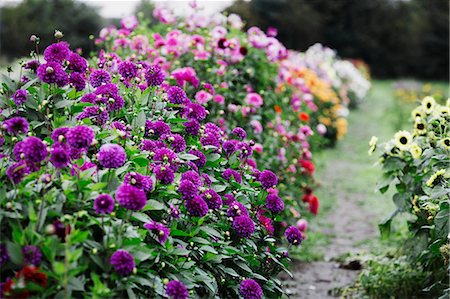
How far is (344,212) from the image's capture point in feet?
20.5

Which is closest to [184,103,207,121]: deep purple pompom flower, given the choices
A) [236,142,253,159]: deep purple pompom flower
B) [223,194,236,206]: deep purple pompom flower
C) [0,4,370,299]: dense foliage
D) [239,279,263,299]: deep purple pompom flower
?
[0,4,370,299]: dense foliage

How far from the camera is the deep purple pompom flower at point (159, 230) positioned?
202 centimetres

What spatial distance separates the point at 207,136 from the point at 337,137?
773 centimetres

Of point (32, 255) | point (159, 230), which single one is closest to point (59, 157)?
point (32, 255)

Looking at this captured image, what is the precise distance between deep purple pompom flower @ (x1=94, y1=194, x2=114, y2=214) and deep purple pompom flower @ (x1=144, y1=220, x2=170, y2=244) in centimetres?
23

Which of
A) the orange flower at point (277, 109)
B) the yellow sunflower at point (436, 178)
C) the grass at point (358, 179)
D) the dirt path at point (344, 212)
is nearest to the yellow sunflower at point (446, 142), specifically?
the yellow sunflower at point (436, 178)

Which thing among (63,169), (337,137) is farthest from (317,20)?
(63,169)

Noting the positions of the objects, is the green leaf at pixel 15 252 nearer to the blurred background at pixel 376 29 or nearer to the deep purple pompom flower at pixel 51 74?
the deep purple pompom flower at pixel 51 74

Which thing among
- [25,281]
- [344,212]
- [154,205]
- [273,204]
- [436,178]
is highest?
[344,212]

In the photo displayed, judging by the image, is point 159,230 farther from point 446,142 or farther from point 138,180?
point 446,142

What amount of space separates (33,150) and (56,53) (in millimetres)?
764

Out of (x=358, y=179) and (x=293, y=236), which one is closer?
(x=293, y=236)

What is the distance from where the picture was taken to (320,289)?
4.02 metres

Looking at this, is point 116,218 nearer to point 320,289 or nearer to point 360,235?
point 320,289
